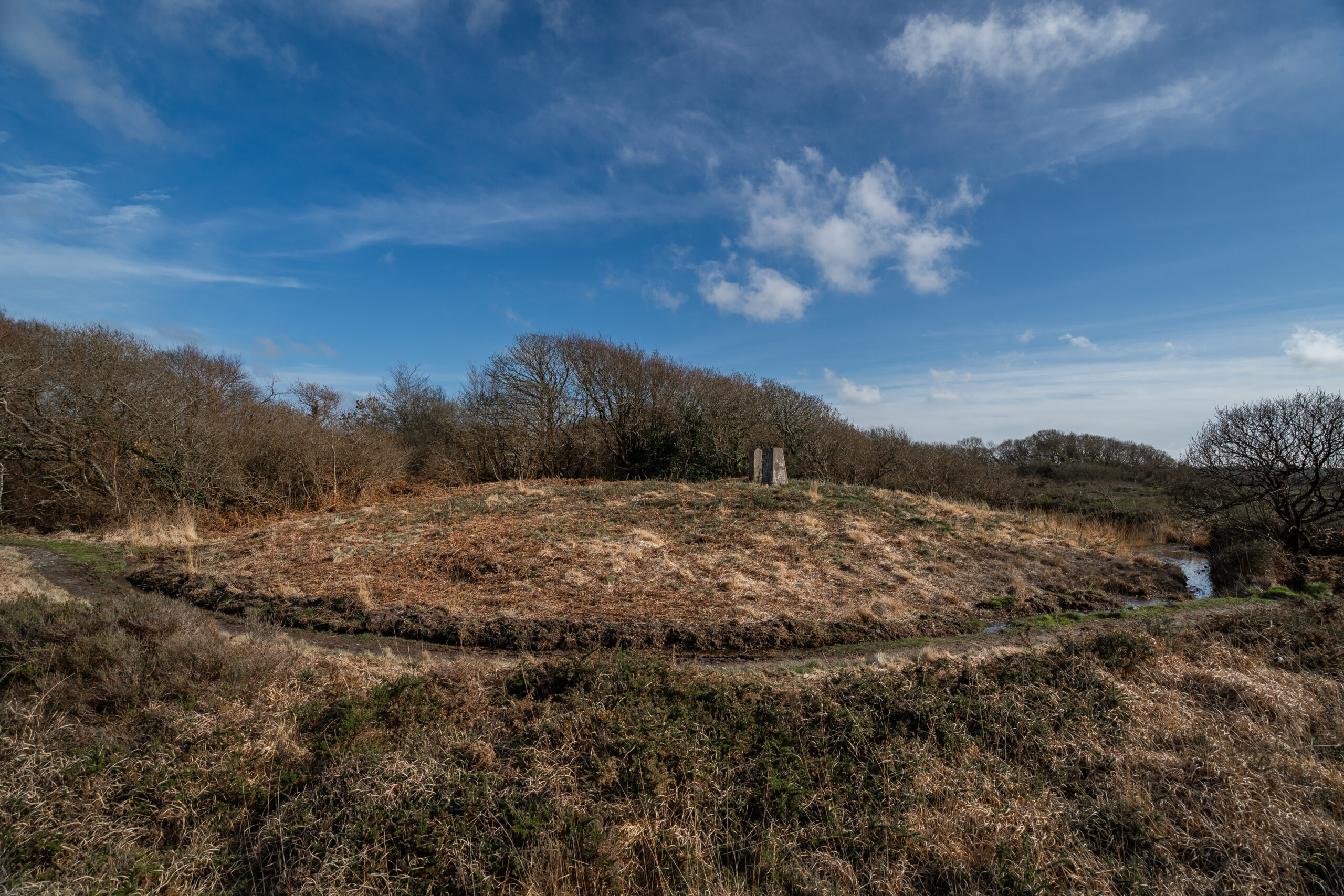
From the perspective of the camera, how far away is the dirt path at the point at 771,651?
6.53 m

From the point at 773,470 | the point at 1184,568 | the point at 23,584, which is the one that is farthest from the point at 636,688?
the point at 1184,568

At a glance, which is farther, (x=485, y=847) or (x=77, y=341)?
(x=77, y=341)

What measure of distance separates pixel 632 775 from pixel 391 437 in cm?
2058

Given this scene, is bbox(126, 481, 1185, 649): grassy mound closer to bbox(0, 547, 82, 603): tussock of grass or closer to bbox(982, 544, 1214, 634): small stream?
bbox(982, 544, 1214, 634): small stream

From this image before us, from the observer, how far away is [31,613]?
18.1 feet

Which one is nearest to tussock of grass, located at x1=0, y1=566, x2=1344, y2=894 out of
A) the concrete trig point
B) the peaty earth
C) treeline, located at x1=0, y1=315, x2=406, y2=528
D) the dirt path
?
the peaty earth

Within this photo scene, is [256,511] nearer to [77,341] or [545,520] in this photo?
[77,341]

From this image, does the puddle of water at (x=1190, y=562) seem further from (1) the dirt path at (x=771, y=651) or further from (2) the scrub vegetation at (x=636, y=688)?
(1) the dirt path at (x=771, y=651)

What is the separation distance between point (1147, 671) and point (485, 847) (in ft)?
21.2

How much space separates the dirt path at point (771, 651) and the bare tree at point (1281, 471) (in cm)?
937

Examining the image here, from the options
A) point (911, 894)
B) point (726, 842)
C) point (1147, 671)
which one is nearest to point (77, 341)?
point (726, 842)

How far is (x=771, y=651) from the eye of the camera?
7.26 m

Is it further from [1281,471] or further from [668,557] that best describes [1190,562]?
[668,557]

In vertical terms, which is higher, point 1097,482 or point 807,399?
point 807,399
